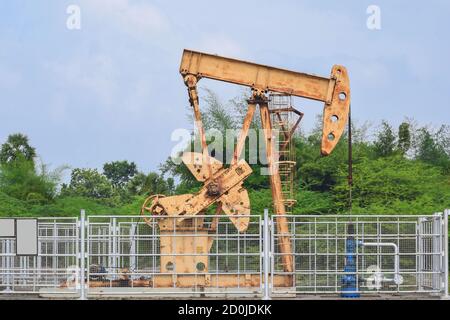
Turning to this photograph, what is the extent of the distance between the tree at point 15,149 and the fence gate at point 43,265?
2817 centimetres

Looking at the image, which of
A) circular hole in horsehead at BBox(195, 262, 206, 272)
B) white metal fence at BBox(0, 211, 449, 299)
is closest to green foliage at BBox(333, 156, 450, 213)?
white metal fence at BBox(0, 211, 449, 299)

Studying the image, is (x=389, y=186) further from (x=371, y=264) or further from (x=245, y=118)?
(x=371, y=264)

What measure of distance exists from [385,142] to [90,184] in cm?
1884

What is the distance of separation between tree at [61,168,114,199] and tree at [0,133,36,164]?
2844 millimetres

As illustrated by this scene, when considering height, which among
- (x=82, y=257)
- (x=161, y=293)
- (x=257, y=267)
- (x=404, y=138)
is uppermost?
(x=404, y=138)

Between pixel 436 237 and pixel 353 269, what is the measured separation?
6.20ft

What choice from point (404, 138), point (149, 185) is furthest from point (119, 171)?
point (404, 138)

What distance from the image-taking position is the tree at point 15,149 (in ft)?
189

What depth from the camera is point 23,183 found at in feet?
173

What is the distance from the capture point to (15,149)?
58.1 meters
